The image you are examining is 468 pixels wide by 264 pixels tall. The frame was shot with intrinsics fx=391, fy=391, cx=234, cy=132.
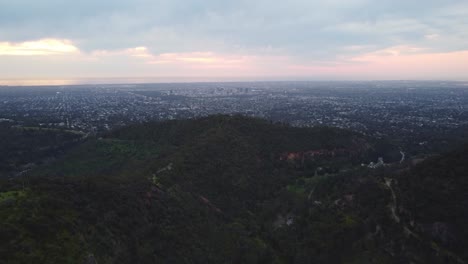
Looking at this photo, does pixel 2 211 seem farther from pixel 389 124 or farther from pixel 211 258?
pixel 389 124

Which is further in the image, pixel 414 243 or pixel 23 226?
pixel 414 243

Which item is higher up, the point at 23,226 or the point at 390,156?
the point at 23,226

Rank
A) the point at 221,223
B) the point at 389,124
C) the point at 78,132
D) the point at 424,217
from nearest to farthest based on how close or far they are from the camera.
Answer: the point at 424,217 < the point at 221,223 < the point at 78,132 < the point at 389,124

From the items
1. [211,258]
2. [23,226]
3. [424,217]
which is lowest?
[211,258]

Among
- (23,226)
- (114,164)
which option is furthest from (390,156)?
(23,226)

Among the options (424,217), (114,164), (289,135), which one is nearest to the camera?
(424,217)

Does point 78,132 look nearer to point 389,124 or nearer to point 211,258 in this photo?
point 211,258
